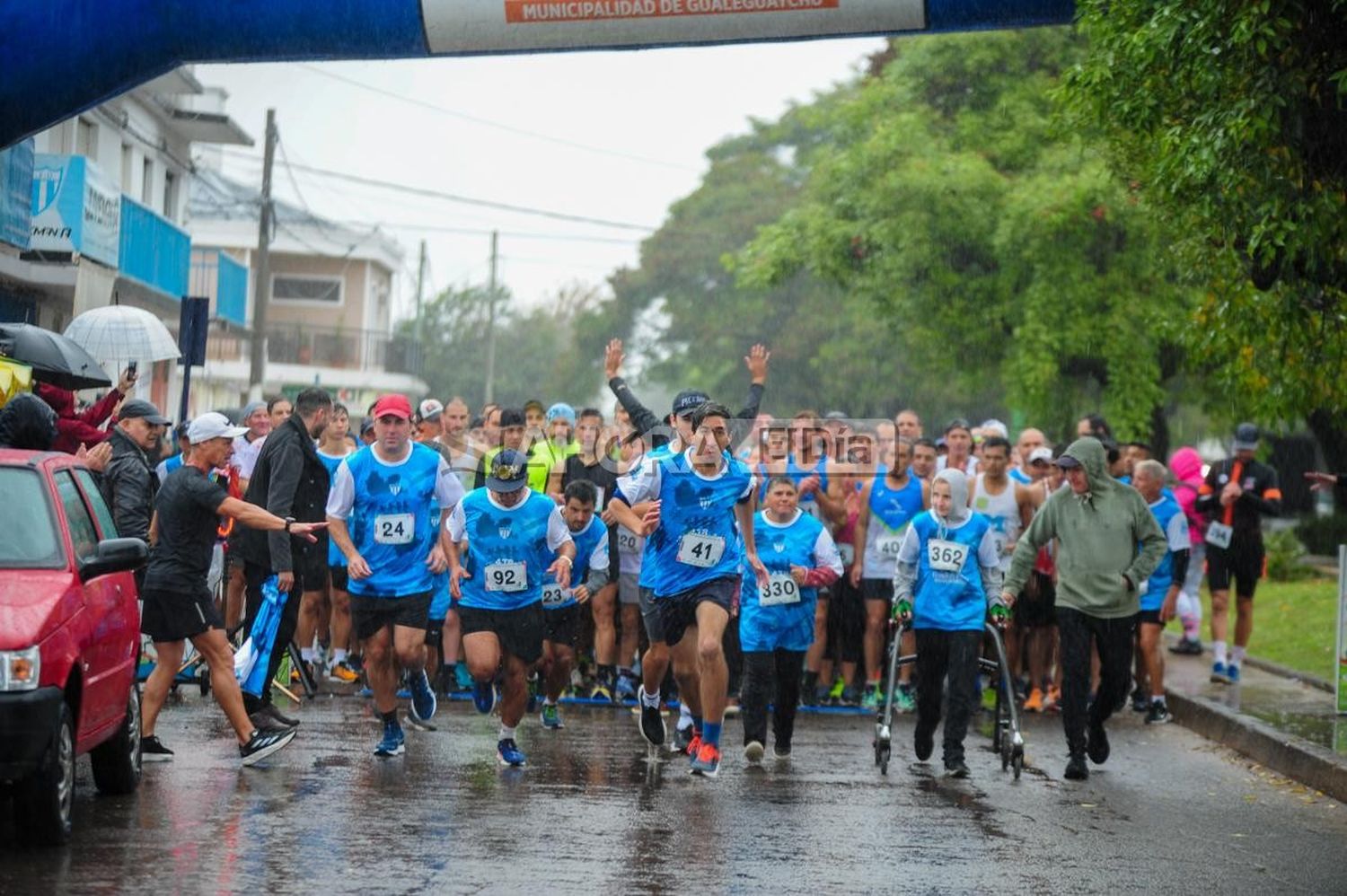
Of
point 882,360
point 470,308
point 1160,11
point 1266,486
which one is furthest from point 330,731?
point 470,308

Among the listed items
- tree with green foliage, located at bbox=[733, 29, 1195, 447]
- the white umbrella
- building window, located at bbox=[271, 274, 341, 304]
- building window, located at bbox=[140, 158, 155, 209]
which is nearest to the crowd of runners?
the white umbrella

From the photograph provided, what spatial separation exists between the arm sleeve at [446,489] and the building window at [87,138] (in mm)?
18041

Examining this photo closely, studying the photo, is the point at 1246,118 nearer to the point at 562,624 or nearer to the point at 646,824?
the point at 646,824

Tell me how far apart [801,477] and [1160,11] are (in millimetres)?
5688

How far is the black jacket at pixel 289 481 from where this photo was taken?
43.5ft

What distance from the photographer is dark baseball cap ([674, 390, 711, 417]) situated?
12297 mm

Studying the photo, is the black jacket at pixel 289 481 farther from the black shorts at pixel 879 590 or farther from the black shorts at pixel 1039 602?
the black shorts at pixel 1039 602

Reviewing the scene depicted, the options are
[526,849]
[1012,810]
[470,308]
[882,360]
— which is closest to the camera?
[526,849]

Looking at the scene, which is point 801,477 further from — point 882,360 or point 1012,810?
point 882,360

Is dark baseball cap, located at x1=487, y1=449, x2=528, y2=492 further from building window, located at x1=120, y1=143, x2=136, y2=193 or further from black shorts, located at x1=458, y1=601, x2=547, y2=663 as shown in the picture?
building window, located at x1=120, y1=143, x2=136, y2=193

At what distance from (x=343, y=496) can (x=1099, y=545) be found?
4.89 m

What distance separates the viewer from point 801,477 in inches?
640

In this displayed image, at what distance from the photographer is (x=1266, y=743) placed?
1416 cm

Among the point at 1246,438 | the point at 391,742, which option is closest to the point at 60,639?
the point at 391,742
